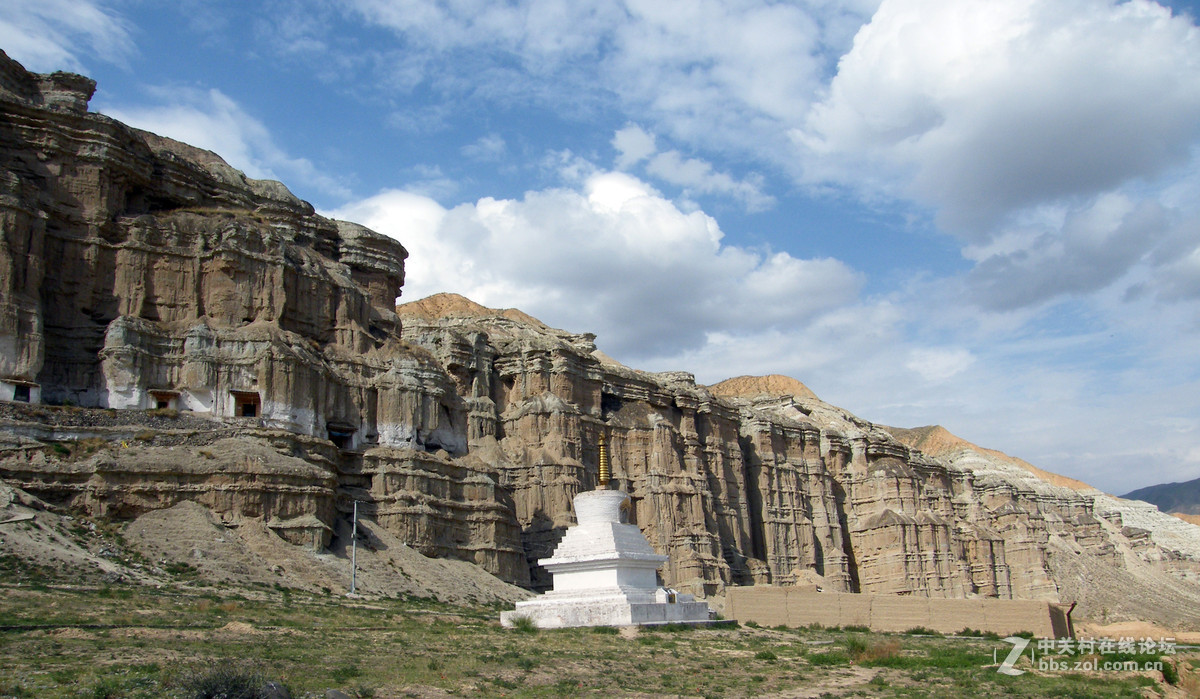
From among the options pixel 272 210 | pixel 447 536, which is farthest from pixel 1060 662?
pixel 272 210

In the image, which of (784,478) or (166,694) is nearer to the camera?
(166,694)

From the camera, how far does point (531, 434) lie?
6059cm

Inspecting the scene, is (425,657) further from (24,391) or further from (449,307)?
(449,307)

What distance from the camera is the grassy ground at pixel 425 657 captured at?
57.3ft

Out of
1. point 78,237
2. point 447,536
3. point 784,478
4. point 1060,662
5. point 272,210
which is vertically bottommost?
point 1060,662

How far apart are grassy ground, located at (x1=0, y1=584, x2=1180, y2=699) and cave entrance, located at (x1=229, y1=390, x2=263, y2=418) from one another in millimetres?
15921

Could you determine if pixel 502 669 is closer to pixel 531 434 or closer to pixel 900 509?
pixel 531 434

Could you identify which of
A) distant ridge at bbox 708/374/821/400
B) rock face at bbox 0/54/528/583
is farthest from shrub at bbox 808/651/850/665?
distant ridge at bbox 708/374/821/400

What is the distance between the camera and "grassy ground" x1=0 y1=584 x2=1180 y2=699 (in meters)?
17.5

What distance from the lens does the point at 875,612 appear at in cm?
3566

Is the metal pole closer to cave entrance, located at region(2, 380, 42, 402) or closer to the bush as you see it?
cave entrance, located at region(2, 380, 42, 402)

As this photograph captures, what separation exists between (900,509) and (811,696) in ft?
217

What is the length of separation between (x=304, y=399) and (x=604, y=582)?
68.9 ft

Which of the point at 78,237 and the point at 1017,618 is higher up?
the point at 78,237
